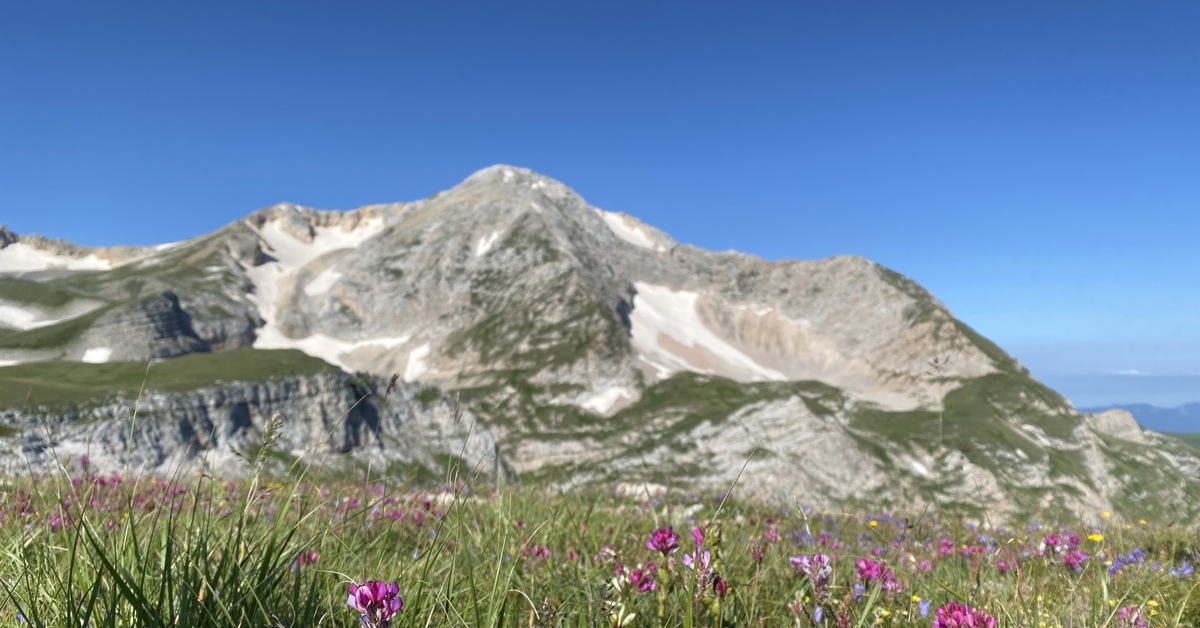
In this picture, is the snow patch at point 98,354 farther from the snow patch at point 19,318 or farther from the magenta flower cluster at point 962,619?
the magenta flower cluster at point 962,619

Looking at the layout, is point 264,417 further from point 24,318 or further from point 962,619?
point 24,318

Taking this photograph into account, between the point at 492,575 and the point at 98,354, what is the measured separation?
21390 cm

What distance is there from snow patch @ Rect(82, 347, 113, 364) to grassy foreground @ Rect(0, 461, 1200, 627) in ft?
674

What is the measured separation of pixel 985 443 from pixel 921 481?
35478 mm

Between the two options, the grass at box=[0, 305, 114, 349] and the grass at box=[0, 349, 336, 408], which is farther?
the grass at box=[0, 305, 114, 349]

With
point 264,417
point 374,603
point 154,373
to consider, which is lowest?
point 264,417

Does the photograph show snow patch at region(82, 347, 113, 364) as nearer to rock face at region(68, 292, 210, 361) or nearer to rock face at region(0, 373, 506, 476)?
rock face at region(68, 292, 210, 361)

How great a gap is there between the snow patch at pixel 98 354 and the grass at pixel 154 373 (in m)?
43.6

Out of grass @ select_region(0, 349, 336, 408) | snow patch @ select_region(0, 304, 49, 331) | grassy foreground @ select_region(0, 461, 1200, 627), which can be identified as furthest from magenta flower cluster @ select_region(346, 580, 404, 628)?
snow patch @ select_region(0, 304, 49, 331)

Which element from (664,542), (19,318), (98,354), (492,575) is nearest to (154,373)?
(98,354)

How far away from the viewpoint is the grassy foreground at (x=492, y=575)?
2.51m

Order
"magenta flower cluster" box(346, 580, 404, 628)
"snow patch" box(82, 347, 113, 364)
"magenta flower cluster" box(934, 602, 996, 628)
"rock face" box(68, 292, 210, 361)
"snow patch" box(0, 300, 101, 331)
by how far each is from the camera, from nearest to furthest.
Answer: "magenta flower cluster" box(346, 580, 404, 628)
"magenta flower cluster" box(934, 602, 996, 628)
"snow patch" box(82, 347, 113, 364)
"rock face" box(68, 292, 210, 361)
"snow patch" box(0, 300, 101, 331)

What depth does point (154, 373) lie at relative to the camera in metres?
111

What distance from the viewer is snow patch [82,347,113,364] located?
169m
